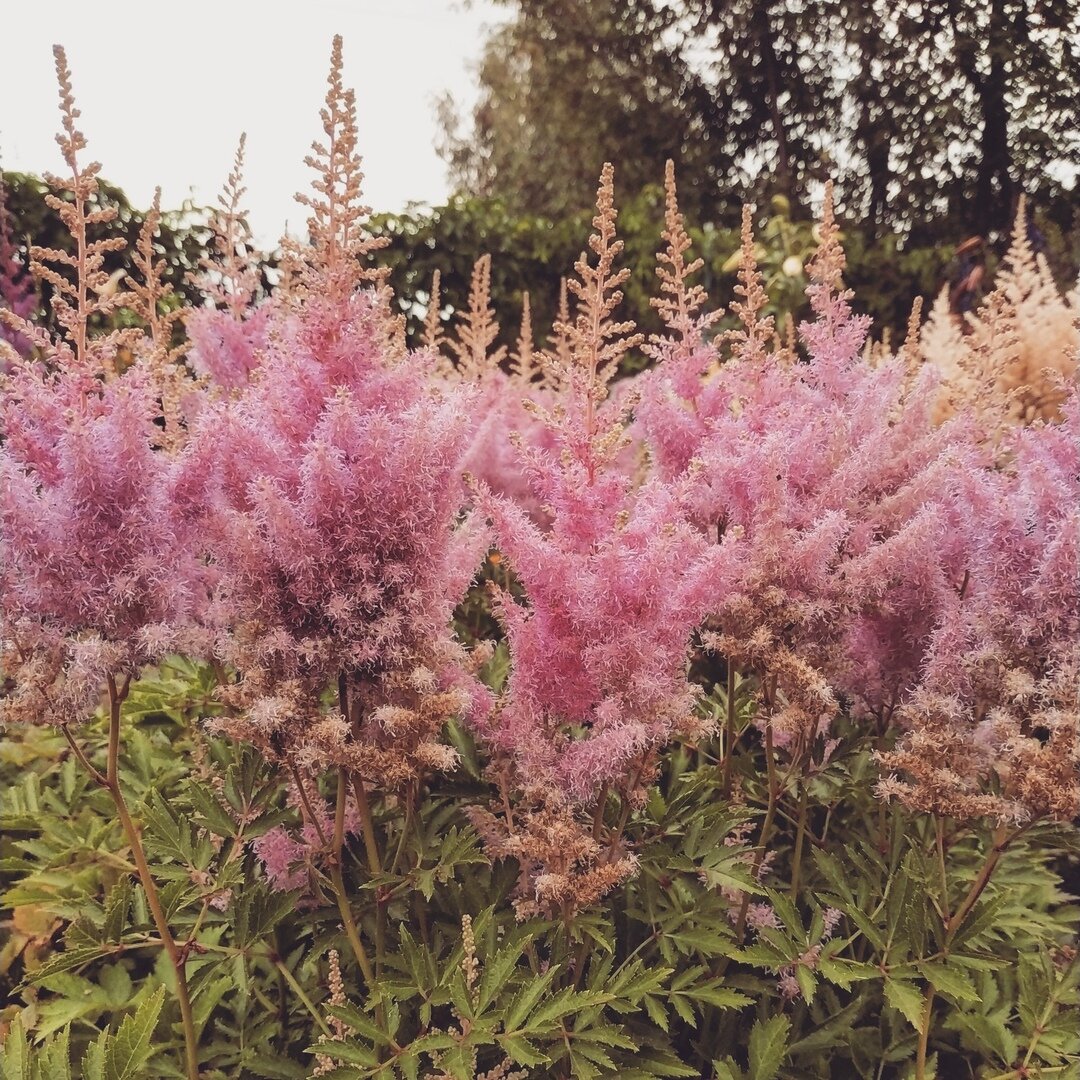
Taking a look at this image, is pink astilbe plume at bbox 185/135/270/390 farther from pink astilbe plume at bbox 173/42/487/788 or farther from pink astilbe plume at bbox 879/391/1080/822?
pink astilbe plume at bbox 879/391/1080/822

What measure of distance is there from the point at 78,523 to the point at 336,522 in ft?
1.21

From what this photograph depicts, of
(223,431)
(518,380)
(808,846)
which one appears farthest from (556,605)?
(518,380)

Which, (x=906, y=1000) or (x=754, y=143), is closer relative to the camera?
(x=906, y=1000)

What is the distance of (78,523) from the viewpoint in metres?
1.23

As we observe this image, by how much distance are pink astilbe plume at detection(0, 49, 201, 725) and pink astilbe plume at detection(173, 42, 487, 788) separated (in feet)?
0.30

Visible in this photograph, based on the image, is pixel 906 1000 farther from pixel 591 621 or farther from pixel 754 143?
pixel 754 143

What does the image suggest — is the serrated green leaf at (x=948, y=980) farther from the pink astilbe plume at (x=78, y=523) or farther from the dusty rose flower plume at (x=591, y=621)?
the pink astilbe plume at (x=78, y=523)

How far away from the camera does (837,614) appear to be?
58.6 inches

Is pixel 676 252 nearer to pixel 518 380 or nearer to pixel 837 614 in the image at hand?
pixel 837 614

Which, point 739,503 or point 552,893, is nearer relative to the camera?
point 552,893

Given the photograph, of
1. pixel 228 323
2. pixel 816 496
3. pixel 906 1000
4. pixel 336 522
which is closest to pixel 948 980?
pixel 906 1000

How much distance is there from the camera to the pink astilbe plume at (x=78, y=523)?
4.03ft

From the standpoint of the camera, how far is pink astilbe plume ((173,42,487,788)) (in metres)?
1.23

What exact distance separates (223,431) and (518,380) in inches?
81.1
